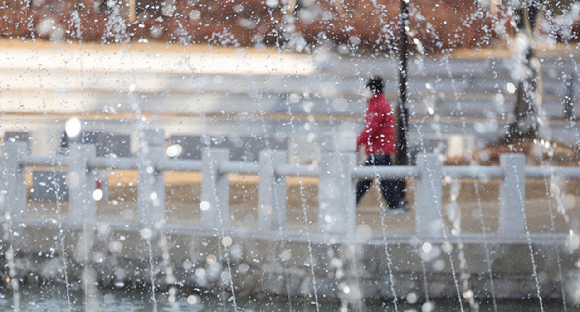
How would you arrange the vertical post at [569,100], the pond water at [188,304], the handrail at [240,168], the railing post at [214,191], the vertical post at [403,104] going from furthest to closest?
the vertical post at [569,100] < the vertical post at [403,104] < the railing post at [214,191] < the handrail at [240,168] < the pond water at [188,304]

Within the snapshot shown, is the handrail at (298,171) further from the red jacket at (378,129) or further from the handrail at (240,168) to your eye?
the red jacket at (378,129)

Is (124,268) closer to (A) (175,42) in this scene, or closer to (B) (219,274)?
(B) (219,274)

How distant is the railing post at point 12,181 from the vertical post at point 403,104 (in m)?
4.06

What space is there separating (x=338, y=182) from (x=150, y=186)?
1.74 m

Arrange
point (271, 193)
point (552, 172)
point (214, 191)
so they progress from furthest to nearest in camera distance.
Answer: point (214, 191)
point (271, 193)
point (552, 172)

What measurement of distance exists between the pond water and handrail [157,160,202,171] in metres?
1.09

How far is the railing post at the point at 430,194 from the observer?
20.8 feet

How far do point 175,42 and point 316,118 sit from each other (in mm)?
3569

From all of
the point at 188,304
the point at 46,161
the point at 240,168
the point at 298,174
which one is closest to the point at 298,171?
the point at 298,174

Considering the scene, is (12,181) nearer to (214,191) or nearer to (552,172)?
(214,191)

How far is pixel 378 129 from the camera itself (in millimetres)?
8062

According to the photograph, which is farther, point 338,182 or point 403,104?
point 403,104

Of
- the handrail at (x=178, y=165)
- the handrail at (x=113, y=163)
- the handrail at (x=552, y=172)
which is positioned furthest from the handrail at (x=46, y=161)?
the handrail at (x=552, y=172)

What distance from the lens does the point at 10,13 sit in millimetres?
15641
